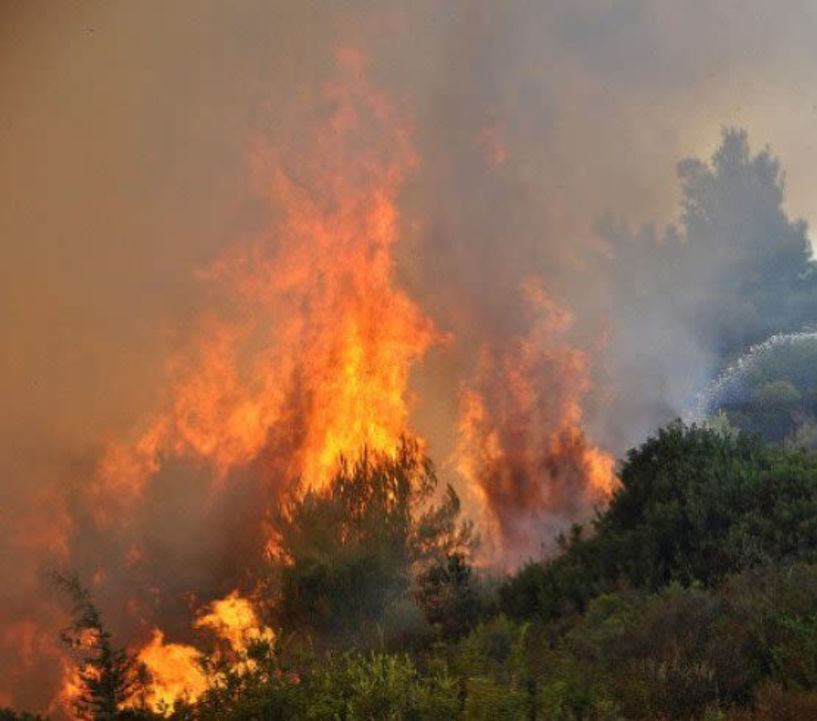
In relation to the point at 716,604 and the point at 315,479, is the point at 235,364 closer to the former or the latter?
the point at 315,479

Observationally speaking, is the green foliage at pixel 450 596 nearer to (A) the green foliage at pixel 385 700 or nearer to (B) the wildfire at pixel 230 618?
(B) the wildfire at pixel 230 618

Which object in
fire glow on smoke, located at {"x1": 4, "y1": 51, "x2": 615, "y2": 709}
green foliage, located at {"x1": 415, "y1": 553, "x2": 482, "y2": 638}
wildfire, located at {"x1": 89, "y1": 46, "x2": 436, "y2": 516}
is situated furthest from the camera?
wildfire, located at {"x1": 89, "y1": 46, "x2": 436, "y2": 516}

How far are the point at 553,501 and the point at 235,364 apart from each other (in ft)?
32.9

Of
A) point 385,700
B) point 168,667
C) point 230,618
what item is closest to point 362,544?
point 230,618

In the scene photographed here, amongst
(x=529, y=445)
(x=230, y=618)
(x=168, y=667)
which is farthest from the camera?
(x=529, y=445)

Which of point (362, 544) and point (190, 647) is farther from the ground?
point (362, 544)

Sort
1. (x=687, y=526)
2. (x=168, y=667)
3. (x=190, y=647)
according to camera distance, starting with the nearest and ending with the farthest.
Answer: (x=687, y=526), (x=168, y=667), (x=190, y=647)

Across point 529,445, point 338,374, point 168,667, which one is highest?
point 338,374

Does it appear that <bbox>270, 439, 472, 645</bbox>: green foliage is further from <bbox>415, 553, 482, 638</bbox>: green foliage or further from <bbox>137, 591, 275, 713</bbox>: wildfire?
<bbox>137, 591, 275, 713</bbox>: wildfire

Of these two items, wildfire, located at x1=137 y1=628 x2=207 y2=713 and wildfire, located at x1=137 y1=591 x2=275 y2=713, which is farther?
wildfire, located at x1=137 y1=591 x2=275 y2=713

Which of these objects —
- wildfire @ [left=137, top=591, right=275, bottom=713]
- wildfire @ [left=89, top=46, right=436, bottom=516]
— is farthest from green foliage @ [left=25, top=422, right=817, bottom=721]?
wildfire @ [left=89, top=46, right=436, bottom=516]

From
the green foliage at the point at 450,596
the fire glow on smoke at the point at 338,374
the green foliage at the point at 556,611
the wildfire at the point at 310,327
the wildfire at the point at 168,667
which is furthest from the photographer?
the wildfire at the point at 310,327

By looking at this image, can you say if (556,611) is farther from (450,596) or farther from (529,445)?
(529,445)

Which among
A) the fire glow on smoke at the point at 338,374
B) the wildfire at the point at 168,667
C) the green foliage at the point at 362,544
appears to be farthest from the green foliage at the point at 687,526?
the wildfire at the point at 168,667
